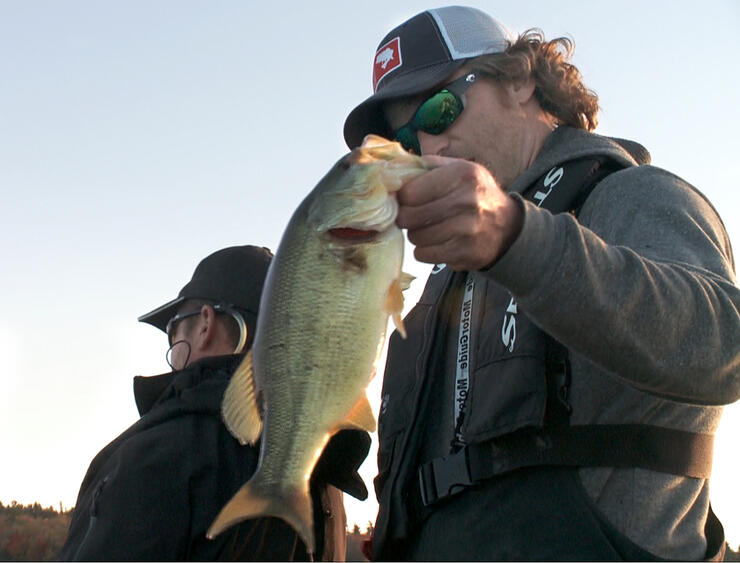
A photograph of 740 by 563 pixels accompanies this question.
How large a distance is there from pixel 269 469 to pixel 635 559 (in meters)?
1.24

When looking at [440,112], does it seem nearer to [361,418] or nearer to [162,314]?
[361,418]

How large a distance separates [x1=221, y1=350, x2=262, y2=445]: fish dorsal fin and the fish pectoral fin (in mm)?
346

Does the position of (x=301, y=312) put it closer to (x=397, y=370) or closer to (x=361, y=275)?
(x=361, y=275)

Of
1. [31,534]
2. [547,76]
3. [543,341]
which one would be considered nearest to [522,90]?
[547,76]

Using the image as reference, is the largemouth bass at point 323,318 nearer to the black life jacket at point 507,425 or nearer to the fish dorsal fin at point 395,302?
the fish dorsal fin at point 395,302

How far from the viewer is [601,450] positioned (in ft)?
9.57

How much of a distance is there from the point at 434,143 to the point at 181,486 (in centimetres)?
222

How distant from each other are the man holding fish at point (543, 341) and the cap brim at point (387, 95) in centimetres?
2

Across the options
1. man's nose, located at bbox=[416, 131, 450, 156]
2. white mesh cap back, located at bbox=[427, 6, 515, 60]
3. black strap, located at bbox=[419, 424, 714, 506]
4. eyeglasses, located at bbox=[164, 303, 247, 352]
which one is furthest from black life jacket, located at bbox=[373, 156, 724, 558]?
eyeglasses, located at bbox=[164, 303, 247, 352]

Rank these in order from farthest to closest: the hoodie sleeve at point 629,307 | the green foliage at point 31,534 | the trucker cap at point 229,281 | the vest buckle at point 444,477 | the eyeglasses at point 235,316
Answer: the green foliage at point 31,534, the trucker cap at point 229,281, the eyeglasses at point 235,316, the vest buckle at point 444,477, the hoodie sleeve at point 629,307

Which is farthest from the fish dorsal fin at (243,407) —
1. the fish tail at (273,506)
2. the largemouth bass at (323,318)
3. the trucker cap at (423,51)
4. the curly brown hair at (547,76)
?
the curly brown hair at (547,76)

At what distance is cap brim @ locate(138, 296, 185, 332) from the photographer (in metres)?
5.78

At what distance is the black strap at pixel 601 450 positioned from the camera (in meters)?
2.91

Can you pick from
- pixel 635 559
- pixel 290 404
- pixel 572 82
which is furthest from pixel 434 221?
pixel 572 82
